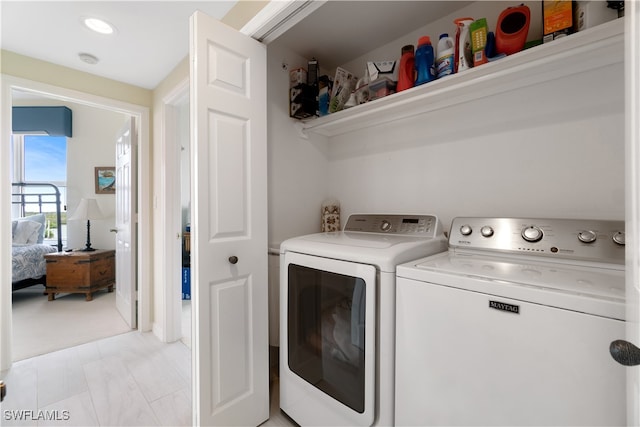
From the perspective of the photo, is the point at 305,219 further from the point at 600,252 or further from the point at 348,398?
the point at 600,252

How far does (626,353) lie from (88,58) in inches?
127

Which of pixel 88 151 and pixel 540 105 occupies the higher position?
pixel 88 151

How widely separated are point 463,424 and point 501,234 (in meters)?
0.77

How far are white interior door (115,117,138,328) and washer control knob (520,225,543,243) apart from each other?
10.1ft

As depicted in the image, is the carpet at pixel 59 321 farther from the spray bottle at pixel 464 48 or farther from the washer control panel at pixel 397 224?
the spray bottle at pixel 464 48

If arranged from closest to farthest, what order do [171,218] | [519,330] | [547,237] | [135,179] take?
[519,330] < [547,237] < [171,218] < [135,179]

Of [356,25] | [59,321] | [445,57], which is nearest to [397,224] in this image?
[445,57]

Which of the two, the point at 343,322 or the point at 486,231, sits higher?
the point at 486,231

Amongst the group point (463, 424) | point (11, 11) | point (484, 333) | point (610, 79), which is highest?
point (11, 11)

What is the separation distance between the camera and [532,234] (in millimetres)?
1128

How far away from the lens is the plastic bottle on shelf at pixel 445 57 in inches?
53.1

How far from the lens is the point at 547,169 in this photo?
1307 mm

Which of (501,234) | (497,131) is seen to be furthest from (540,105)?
(501,234)

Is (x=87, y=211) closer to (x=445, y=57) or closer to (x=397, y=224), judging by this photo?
(x=397, y=224)
